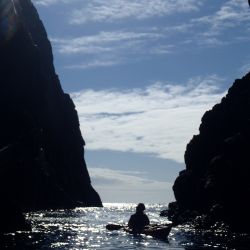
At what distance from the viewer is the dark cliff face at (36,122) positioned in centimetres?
10304

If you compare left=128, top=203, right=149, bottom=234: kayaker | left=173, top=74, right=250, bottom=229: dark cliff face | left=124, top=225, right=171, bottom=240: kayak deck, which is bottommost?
left=124, top=225, right=171, bottom=240: kayak deck

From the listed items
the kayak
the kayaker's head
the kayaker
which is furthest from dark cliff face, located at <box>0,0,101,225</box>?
the kayak

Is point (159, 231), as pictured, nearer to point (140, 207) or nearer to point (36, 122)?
point (140, 207)

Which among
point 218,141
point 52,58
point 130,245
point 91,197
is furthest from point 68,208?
point 130,245

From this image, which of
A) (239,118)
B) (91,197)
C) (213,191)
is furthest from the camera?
(91,197)

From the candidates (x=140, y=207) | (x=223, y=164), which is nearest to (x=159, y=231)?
(x=140, y=207)

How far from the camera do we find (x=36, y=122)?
412 ft

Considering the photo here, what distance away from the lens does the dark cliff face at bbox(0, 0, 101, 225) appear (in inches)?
4057

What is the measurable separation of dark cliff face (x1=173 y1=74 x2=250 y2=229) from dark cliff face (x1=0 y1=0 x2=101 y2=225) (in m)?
26.5

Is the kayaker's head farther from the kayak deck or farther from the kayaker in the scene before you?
the kayak deck

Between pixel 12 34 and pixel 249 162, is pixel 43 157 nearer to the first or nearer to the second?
pixel 12 34

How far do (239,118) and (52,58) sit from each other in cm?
11262

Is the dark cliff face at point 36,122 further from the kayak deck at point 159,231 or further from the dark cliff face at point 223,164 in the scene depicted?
the dark cliff face at point 223,164

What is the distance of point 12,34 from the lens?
122m
